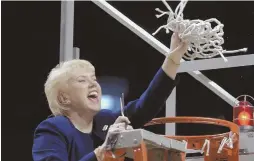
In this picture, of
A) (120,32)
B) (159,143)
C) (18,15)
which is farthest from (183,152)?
(18,15)

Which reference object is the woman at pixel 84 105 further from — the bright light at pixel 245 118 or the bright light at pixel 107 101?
the bright light at pixel 107 101

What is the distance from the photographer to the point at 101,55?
11.3ft

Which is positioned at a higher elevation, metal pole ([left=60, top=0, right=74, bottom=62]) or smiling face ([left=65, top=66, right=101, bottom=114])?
metal pole ([left=60, top=0, right=74, bottom=62])

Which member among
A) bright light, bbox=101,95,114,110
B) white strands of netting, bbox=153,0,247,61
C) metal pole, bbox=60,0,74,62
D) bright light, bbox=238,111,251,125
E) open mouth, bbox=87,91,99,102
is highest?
metal pole, bbox=60,0,74,62

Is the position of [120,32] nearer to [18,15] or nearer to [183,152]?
[18,15]

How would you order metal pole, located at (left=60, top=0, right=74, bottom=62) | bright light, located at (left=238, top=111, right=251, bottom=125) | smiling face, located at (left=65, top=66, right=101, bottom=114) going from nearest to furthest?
smiling face, located at (left=65, top=66, right=101, bottom=114) → bright light, located at (left=238, top=111, right=251, bottom=125) → metal pole, located at (left=60, top=0, right=74, bottom=62)

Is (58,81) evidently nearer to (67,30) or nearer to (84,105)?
(84,105)

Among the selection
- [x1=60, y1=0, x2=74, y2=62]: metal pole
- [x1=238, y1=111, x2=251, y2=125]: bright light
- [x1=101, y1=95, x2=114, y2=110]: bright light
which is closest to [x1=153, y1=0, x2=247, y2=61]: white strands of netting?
[x1=238, y1=111, x2=251, y2=125]: bright light

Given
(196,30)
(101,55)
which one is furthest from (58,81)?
(101,55)

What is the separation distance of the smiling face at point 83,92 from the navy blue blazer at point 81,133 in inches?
2.3

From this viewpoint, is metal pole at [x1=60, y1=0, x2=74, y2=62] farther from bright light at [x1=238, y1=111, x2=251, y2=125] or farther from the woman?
bright light at [x1=238, y1=111, x2=251, y2=125]

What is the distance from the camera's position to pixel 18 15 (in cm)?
360

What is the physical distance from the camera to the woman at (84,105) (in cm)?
173

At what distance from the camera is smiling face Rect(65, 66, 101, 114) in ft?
6.02
